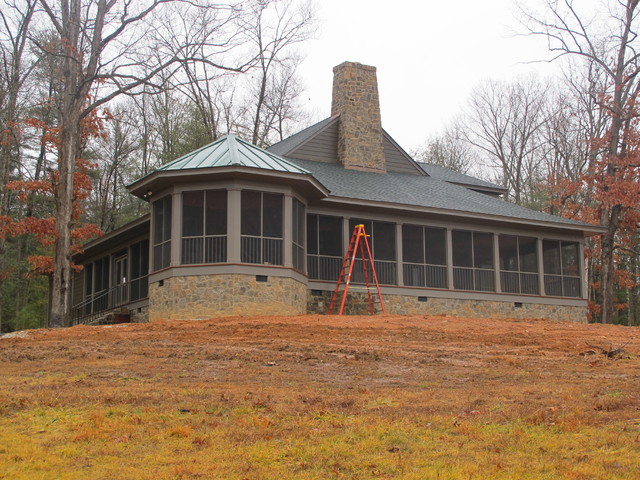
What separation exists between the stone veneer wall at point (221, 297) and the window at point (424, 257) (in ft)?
16.9

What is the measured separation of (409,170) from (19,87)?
46.9 feet

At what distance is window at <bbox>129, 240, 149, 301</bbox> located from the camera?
23.5m

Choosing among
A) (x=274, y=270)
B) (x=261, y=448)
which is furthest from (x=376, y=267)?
(x=261, y=448)

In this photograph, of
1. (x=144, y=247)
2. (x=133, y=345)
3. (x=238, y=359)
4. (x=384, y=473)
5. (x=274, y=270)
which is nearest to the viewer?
(x=384, y=473)

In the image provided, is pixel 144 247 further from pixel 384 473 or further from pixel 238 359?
pixel 384 473

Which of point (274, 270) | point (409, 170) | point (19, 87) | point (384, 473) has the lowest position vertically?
point (384, 473)

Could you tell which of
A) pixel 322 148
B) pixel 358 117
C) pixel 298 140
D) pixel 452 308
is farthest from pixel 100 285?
pixel 452 308

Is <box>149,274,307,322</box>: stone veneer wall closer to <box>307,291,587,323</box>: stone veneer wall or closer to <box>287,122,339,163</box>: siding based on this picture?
<box>307,291,587,323</box>: stone veneer wall

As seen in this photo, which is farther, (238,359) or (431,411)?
(238,359)

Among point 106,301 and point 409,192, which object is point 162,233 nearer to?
point 409,192

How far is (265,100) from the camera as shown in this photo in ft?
131

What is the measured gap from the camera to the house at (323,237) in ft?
61.4

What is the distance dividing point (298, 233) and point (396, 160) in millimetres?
8068

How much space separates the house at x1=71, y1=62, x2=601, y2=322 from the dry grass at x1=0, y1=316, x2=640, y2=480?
5.54 meters
